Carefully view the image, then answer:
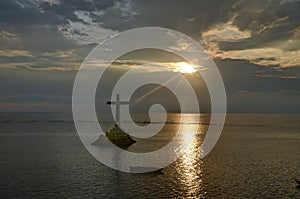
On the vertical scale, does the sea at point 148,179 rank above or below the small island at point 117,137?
below

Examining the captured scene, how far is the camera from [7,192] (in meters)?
41.0

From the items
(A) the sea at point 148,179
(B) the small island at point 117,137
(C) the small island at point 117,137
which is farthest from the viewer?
(C) the small island at point 117,137

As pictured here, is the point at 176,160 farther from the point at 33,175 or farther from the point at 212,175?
the point at 33,175

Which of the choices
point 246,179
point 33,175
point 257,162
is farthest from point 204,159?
point 33,175

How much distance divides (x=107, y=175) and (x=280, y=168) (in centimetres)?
3702

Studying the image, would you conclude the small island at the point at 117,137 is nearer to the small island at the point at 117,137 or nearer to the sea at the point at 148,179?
the small island at the point at 117,137

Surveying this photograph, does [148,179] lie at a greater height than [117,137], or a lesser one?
lesser

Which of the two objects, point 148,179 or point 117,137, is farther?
point 117,137

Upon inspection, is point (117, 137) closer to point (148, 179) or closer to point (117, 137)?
point (117, 137)

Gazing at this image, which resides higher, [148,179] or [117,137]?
[117,137]

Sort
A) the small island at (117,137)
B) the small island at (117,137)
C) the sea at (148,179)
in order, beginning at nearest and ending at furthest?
the sea at (148,179)
the small island at (117,137)
the small island at (117,137)

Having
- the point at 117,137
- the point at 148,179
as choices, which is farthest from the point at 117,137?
the point at 148,179

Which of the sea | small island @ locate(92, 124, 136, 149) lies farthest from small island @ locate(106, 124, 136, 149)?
Answer: the sea

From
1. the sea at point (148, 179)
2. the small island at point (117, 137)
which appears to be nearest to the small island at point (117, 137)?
the small island at point (117, 137)
